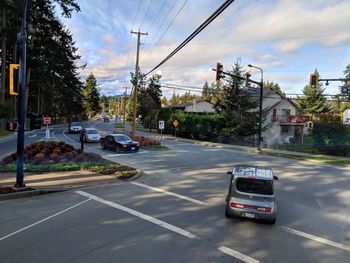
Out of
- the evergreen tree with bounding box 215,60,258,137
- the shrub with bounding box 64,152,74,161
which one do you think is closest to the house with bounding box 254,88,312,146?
the evergreen tree with bounding box 215,60,258,137

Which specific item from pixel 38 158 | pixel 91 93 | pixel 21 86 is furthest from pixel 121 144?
pixel 91 93

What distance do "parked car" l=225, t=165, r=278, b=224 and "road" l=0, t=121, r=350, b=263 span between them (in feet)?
1.06

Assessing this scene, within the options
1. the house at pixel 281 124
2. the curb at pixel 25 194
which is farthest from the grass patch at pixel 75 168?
the house at pixel 281 124

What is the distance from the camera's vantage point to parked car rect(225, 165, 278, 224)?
8.14 m

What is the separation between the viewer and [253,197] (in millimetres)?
8227

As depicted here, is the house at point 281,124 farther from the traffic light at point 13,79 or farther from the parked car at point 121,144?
the traffic light at point 13,79

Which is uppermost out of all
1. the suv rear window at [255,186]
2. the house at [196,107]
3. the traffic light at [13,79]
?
the house at [196,107]

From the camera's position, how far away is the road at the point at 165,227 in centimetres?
623

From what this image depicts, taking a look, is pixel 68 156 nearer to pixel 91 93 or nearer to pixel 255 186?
pixel 255 186

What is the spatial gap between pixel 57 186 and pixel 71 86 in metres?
63.1

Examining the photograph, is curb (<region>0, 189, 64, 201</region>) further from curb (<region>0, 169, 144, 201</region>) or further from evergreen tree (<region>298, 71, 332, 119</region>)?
evergreen tree (<region>298, 71, 332, 119</region>)

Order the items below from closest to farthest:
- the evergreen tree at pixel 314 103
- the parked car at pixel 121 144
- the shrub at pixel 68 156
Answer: the shrub at pixel 68 156
the parked car at pixel 121 144
the evergreen tree at pixel 314 103

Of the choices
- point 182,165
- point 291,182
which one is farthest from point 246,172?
point 182,165

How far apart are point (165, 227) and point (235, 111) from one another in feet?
115
